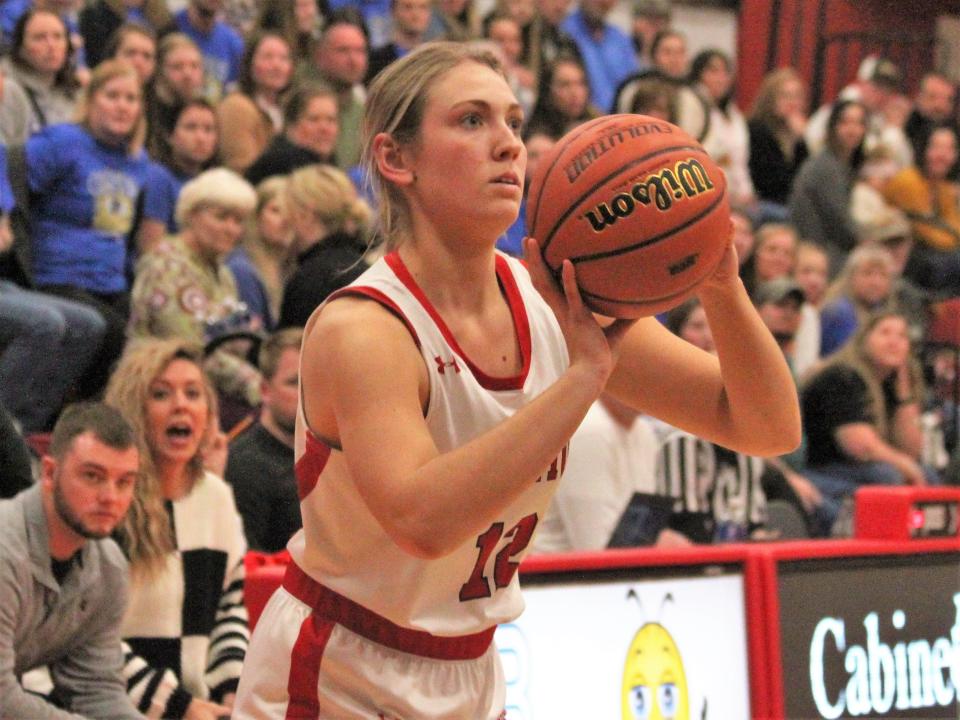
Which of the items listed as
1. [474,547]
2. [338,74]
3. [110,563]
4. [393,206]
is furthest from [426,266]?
[338,74]

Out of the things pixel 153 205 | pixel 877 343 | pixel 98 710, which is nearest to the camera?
pixel 98 710

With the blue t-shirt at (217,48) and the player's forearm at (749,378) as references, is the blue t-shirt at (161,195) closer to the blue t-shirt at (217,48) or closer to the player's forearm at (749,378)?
the blue t-shirt at (217,48)

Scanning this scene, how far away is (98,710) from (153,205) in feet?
11.6

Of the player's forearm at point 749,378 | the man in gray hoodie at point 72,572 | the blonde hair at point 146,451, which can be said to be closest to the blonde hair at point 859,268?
the blonde hair at point 146,451

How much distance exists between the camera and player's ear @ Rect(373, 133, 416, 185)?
2.63 meters

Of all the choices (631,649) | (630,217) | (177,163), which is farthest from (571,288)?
(177,163)

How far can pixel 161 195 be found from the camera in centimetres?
749

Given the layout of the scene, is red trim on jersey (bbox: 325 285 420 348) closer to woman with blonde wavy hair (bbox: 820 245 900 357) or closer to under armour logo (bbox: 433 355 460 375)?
under armour logo (bbox: 433 355 460 375)

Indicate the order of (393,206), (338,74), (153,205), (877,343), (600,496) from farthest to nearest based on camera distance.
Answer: (338,74) → (877,343) → (153,205) → (600,496) → (393,206)

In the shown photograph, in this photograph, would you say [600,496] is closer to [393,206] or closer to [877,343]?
[393,206]

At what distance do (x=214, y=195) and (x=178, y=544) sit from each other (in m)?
2.51

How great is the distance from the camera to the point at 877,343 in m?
8.12

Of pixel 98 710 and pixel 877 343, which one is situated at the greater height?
pixel 877 343

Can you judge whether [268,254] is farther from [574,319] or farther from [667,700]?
[574,319]
